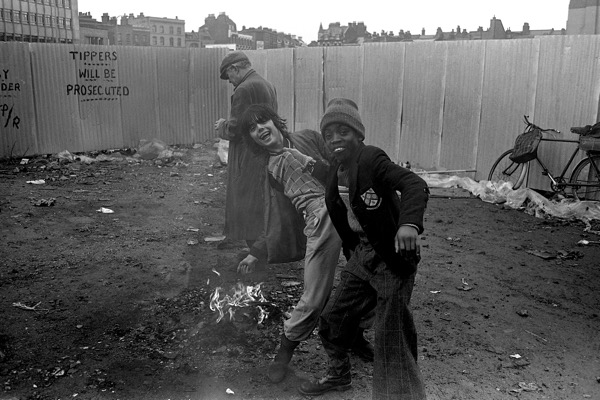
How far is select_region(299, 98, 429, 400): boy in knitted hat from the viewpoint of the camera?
2.62 metres

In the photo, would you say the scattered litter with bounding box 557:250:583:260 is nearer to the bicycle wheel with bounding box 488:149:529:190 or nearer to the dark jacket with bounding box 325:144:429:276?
the bicycle wheel with bounding box 488:149:529:190

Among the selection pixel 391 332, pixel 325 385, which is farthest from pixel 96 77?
pixel 391 332

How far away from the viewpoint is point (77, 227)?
7066 mm

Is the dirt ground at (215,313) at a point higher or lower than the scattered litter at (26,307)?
lower

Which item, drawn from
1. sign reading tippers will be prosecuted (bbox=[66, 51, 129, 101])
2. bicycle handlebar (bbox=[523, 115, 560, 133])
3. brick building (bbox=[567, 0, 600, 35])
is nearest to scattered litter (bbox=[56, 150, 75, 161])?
sign reading tippers will be prosecuted (bbox=[66, 51, 129, 101])

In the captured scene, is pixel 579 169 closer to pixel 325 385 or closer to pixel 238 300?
pixel 238 300

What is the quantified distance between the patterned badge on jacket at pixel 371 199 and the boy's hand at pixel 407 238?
0.82ft

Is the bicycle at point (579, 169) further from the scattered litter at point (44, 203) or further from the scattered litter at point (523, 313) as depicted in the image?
the scattered litter at point (44, 203)

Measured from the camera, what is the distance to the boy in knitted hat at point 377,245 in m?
2.62

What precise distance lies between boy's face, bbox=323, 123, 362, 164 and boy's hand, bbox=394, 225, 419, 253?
24.2 inches

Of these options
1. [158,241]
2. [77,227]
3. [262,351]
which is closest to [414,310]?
[262,351]

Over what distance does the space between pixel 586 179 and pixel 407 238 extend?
7150 millimetres

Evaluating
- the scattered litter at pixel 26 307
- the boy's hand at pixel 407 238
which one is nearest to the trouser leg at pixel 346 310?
the boy's hand at pixel 407 238

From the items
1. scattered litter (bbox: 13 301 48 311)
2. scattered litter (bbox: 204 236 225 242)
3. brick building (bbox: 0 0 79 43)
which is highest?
brick building (bbox: 0 0 79 43)
